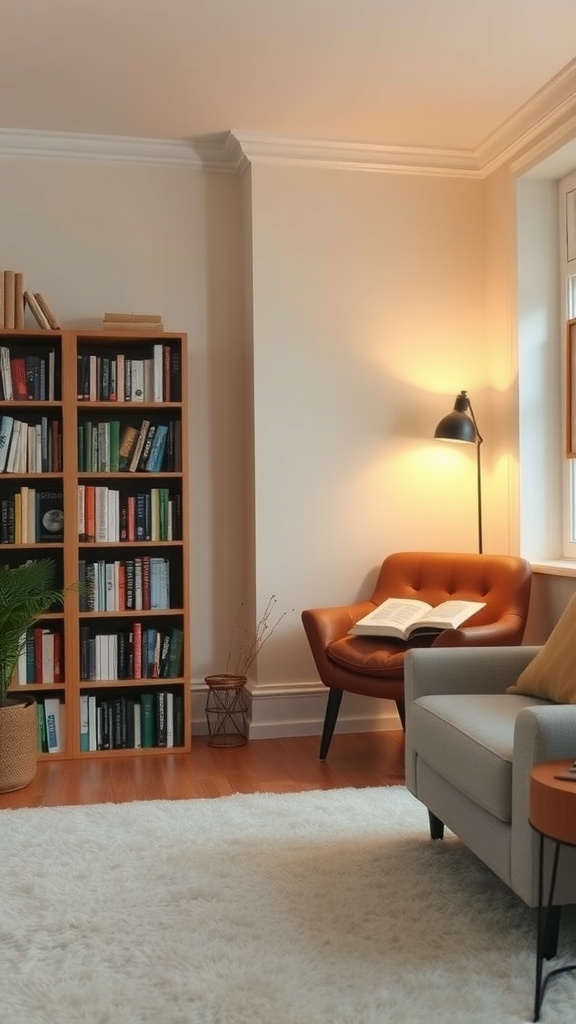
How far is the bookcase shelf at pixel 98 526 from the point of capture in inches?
170

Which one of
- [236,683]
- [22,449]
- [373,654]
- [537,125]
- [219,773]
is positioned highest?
[537,125]

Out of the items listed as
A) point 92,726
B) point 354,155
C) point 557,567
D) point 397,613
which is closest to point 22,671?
point 92,726

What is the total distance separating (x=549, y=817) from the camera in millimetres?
2033

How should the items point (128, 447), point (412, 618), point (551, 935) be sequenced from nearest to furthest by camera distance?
point (551, 935) < point (412, 618) < point (128, 447)

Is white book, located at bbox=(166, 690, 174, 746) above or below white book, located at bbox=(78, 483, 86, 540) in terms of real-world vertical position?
below

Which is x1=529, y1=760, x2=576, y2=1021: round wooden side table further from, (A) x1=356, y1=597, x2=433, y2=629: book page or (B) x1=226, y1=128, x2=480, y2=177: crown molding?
(B) x1=226, y1=128, x2=480, y2=177: crown molding

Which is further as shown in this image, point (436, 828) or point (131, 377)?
point (131, 377)

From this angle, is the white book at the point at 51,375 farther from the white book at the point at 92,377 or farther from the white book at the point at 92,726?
the white book at the point at 92,726

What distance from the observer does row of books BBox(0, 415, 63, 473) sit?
14.1 feet

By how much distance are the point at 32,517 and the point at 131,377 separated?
2.43ft

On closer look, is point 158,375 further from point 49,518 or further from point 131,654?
point 131,654

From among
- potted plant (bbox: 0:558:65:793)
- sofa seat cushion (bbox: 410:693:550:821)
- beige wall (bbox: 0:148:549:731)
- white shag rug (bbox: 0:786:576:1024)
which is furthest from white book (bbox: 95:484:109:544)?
sofa seat cushion (bbox: 410:693:550:821)

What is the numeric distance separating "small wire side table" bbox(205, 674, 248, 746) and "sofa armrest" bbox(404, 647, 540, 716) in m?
1.56

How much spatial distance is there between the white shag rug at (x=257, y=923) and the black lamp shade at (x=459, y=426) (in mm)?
1733
